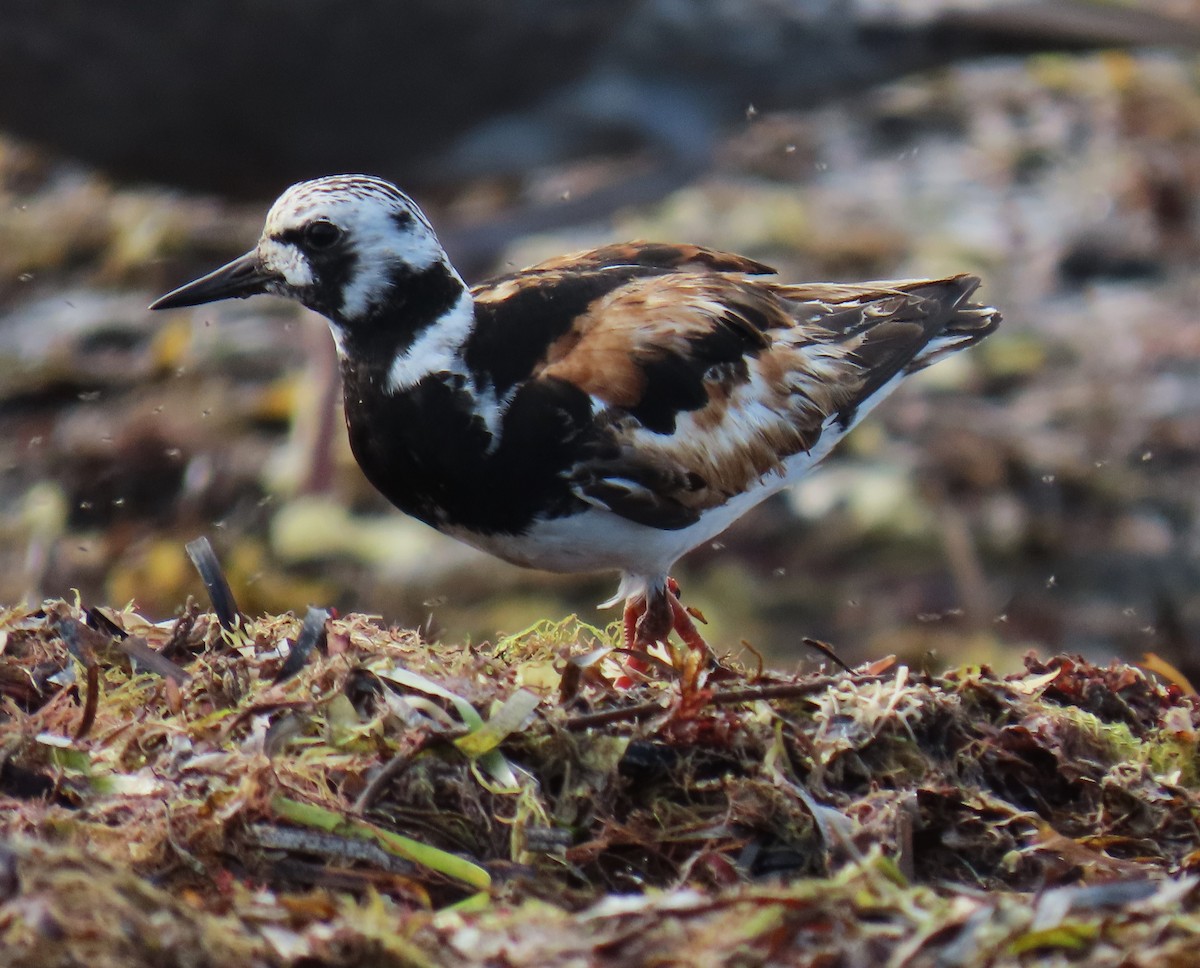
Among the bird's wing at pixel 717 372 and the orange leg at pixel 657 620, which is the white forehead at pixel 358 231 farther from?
the orange leg at pixel 657 620

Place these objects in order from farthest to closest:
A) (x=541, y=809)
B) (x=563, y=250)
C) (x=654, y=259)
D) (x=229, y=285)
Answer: (x=563, y=250) < (x=654, y=259) < (x=229, y=285) < (x=541, y=809)

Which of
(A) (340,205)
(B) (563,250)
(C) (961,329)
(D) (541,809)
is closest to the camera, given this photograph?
(D) (541,809)

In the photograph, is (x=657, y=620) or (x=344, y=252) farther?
(x=657, y=620)

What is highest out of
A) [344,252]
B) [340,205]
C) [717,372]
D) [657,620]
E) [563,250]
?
[340,205]

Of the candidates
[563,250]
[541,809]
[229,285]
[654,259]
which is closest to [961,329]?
[654,259]

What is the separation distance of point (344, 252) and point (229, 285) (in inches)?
14.1

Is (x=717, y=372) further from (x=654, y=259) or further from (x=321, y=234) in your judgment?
(x=321, y=234)

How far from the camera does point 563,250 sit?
984cm

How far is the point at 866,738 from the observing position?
384 centimetres

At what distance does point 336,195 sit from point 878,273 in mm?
5351

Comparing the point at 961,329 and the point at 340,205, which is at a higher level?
the point at 340,205

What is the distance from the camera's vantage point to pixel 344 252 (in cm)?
460

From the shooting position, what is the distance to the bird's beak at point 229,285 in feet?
15.5

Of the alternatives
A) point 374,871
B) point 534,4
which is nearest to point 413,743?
point 374,871
